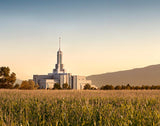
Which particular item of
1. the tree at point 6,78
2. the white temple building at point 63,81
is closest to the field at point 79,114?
the tree at point 6,78

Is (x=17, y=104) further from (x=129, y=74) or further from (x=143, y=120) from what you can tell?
(x=129, y=74)

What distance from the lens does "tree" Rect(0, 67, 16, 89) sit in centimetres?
5391

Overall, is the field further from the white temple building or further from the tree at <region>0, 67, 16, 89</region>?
the white temple building

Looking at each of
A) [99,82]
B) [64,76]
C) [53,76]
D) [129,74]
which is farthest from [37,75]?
[129,74]

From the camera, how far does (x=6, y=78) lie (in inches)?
2135

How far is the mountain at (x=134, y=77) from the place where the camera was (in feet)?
474

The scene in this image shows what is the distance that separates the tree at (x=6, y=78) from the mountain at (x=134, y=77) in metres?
96.5

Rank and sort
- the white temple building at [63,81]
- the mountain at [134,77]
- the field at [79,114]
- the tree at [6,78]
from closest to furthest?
the field at [79,114] → the tree at [6,78] → the white temple building at [63,81] → the mountain at [134,77]

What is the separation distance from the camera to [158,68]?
165125 mm

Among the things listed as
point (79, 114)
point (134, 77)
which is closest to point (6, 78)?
point (79, 114)

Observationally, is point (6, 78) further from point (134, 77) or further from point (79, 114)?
point (134, 77)

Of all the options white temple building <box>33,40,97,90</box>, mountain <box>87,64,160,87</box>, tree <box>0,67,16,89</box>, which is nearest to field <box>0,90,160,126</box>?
tree <box>0,67,16,89</box>

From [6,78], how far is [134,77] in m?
121

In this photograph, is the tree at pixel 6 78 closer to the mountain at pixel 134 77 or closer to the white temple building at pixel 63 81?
the white temple building at pixel 63 81
